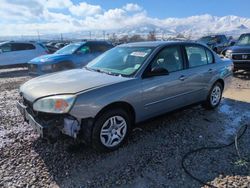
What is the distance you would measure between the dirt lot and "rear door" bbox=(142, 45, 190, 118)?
0.48 metres

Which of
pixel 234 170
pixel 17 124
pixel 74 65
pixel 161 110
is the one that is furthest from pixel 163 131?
pixel 74 65

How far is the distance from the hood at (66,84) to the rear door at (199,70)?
1703mm

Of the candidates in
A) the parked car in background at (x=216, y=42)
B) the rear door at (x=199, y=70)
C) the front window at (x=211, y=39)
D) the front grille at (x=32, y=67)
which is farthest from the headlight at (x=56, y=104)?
the front window at (x=211, y=39)

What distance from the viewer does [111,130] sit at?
12.1 feet

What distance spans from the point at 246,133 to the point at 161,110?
5.20ft

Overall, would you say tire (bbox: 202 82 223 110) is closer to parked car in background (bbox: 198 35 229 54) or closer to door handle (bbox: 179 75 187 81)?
door handle (bbox: 179 75 187 81)

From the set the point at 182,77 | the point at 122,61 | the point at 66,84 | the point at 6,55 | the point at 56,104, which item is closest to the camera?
the point at 56,104

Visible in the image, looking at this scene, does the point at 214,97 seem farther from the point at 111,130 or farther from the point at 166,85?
the point at 111,130

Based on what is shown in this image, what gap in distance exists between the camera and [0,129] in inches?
182

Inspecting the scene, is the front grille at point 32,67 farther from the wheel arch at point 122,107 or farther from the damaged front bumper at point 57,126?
the wheel arch at point 122,107

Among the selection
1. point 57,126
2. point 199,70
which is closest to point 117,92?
point 57,126

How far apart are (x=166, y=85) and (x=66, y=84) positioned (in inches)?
66.9

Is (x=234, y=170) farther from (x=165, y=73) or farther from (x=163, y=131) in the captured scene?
(x=165, y=73)

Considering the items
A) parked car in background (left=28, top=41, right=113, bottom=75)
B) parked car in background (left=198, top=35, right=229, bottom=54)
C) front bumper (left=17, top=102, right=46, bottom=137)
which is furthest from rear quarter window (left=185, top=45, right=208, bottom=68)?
parked car in background (left=198, top=35, right=229, bottom=54)
